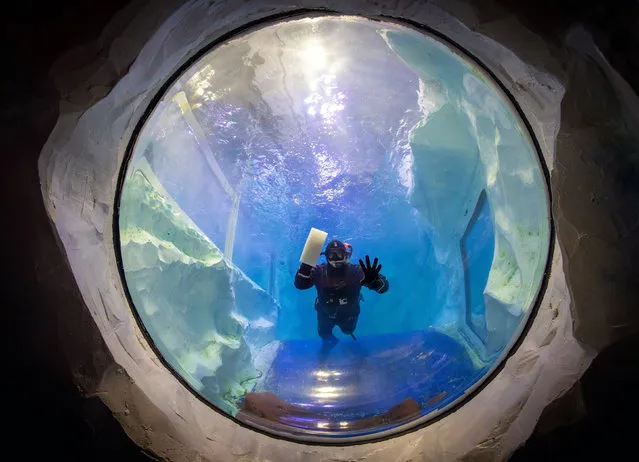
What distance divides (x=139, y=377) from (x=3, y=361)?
393mm

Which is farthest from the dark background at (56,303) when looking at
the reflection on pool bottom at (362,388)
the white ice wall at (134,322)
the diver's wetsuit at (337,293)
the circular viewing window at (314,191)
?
the diver's wetsuit at (337,293)

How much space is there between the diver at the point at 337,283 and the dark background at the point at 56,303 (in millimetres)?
2801

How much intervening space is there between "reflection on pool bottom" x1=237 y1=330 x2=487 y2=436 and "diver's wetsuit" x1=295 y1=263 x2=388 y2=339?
1.46 meters

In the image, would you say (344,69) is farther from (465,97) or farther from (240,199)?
(240,199)

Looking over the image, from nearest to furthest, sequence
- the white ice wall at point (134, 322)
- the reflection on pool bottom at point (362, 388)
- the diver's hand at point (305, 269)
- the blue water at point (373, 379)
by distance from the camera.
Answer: the white ice wall at point (134, 322) → the reflection on pool bottom at point (362, 388) → the blue water at point (373, 379) → the diver's hand at point (305, 269)

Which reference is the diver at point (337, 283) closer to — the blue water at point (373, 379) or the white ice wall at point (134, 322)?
the blue water at point (373, 379)

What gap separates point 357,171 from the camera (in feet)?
26.7

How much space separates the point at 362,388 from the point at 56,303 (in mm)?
1710

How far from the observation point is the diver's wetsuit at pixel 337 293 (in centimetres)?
474

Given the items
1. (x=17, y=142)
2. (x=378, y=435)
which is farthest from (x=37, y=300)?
(x=378, y=435)

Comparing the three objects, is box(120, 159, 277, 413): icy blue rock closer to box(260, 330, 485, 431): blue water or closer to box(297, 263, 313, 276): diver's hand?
box(260, 330, 485, 431): blue water

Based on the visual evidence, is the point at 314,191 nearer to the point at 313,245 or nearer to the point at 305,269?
the point at 305,269

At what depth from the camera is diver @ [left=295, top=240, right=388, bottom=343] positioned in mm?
4109

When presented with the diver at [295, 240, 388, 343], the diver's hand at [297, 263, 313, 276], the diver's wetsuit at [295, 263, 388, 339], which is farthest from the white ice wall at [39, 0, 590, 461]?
the diver's wetsuit at [295, 263, 388, 339]
